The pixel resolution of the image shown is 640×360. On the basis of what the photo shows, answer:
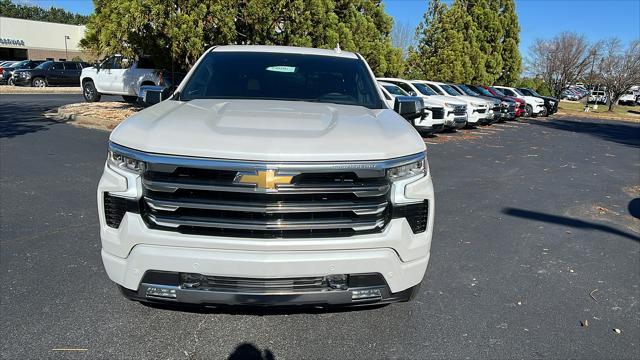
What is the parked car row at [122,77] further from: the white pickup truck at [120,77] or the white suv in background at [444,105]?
the white suv in background at [444,105]

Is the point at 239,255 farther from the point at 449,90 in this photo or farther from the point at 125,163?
the point at 449,90

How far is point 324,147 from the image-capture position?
2.54m

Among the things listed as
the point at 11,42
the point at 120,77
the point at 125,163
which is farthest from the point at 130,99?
the point at 11,42

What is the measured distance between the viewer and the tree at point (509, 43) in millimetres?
32250

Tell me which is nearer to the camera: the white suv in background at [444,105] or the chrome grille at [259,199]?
the chrome grille at [259,199]

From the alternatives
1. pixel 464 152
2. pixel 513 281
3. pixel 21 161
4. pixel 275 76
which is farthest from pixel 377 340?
pixel 464 152

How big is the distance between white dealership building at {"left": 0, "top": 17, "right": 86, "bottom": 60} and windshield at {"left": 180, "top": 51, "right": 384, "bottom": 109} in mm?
54107

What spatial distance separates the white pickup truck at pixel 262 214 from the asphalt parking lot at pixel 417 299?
1.71ft

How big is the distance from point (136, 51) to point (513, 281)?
11.6 meters

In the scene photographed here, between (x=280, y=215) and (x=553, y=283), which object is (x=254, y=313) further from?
(x=553, y=283)

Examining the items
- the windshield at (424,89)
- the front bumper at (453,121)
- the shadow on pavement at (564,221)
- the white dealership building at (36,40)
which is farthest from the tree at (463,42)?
the white dealership building at (36,40)

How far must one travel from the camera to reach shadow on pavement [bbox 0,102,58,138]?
11.0 metres

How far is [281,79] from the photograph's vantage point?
4172mm

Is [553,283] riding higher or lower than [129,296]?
lower
